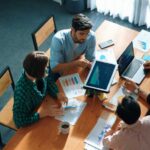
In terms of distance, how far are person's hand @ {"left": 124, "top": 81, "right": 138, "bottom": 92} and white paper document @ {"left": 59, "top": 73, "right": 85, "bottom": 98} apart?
0.37 meters

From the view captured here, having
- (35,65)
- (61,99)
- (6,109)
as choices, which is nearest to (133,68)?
(61,99)

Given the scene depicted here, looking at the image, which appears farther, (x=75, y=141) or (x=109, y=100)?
(x=109, y=100)

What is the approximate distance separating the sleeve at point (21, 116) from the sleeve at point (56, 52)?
1.84 feet

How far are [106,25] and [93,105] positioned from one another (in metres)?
1.02

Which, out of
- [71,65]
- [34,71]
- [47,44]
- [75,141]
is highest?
[34,71]

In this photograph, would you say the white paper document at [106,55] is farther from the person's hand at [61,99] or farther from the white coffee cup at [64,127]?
the white coffee cup at [64,127]

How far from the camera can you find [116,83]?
9.21 ft

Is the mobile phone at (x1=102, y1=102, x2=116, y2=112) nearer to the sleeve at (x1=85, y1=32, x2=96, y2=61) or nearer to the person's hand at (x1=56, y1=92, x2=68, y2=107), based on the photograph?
the person's hand at (x1=56, y1=92, x2=68, y2=107)

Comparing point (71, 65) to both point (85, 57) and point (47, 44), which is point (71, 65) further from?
point (47, 44)

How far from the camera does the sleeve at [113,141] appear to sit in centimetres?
221

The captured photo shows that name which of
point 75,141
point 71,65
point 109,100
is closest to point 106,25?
point 71,65

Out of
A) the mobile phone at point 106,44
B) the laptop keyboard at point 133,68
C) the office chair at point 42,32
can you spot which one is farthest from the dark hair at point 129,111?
the office chair at point 42,32

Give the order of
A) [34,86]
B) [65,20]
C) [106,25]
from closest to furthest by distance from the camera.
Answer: [34,86]
[106,25]
[65,20]

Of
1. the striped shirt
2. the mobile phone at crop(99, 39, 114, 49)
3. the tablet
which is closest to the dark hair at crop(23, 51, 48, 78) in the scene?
the striped shirt
